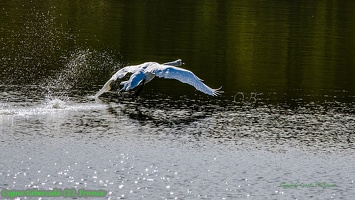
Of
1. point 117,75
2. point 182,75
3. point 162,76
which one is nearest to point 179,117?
point 182,75

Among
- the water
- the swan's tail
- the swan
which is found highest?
the swan

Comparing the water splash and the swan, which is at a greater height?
the swan

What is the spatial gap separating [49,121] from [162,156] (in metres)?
4.95

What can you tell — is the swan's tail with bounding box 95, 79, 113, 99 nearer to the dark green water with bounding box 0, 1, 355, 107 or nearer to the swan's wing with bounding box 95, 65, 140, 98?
the swan's wing with bounding box 95, 65, 140, 98

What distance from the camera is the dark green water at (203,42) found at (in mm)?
36594

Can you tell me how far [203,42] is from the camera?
5088cm

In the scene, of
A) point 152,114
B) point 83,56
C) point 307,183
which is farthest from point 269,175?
point 83,56

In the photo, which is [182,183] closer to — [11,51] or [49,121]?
[49,121]

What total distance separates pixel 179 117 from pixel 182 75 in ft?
6.17

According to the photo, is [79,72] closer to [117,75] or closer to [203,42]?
[117,75]

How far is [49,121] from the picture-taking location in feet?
87.2

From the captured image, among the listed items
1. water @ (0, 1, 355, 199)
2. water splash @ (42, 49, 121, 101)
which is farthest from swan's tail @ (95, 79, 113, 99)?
water splash @ (42, 49, 121, 101)

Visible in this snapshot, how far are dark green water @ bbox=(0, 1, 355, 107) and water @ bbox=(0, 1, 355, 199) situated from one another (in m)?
0.15

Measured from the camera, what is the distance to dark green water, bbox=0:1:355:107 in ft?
120
